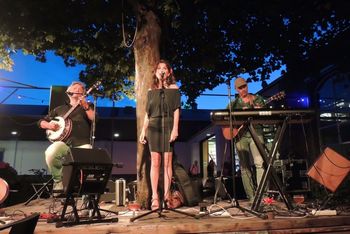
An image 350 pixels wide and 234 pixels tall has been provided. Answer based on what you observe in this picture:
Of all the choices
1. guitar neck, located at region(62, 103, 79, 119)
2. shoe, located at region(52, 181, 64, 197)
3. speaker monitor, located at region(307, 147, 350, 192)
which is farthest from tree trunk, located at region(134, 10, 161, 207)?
speaker monitor, located at region(307, 147, 350, 192)

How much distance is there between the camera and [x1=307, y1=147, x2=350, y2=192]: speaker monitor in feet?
13.8

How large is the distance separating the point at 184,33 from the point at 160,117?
5197 millimetres

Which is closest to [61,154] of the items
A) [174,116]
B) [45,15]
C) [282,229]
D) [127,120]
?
[174,116]

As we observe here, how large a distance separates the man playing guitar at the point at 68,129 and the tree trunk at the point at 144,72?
2.62 ft

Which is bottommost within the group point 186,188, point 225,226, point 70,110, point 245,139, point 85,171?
point 225,226

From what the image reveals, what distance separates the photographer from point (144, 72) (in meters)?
5.41

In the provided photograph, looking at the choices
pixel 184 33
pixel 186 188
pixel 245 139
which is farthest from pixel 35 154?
pixel 245 139

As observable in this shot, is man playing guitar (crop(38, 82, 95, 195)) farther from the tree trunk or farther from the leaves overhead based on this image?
the leaves overhead

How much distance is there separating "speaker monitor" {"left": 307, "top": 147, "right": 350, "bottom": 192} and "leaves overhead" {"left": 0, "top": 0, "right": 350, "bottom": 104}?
3.27m

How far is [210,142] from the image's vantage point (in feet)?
76.8

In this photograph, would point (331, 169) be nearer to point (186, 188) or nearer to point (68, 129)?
point (186, 188)

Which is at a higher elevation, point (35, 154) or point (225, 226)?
point (35, 154)

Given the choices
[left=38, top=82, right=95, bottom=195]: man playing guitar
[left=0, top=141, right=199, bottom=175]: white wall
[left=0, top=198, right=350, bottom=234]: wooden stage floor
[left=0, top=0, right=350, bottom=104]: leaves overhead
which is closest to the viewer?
[left=0, top=198, right=350, bottom=234]: wooden stage floor

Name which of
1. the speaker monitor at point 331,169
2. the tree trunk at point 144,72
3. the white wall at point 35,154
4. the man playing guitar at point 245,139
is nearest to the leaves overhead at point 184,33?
the tree trunk at point 144,72
